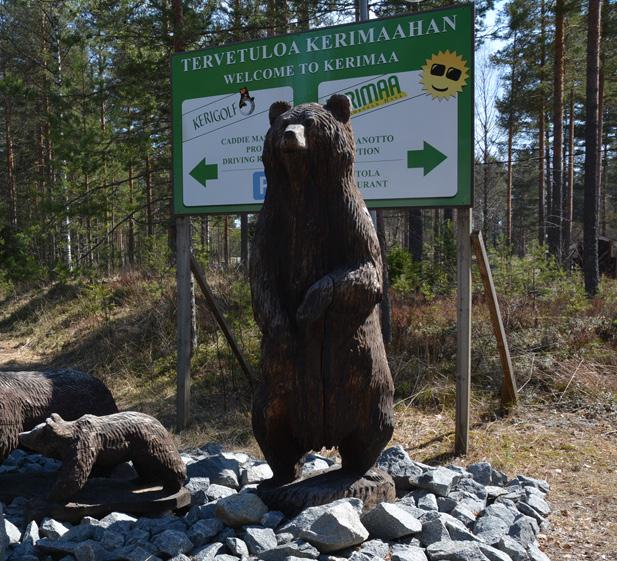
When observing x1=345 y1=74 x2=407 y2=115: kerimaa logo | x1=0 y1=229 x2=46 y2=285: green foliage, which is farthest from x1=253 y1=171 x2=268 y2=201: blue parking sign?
x1=0 y1=229 x2=46 y2=285: green foliage

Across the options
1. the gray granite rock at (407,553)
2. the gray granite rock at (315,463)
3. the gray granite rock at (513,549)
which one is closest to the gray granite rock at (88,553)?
the gray granite rock at (407,553)

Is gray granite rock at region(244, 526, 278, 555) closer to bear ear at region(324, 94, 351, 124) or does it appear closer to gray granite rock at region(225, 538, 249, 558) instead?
gray granite rock at region(225, 538, 249, 558)

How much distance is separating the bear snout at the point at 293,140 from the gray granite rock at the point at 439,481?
220 centimetres

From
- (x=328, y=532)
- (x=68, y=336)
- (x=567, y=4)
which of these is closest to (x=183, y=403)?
(x=328, y=532)

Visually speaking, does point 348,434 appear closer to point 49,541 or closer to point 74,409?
point 49,541

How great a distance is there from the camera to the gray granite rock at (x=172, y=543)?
3.13 meters

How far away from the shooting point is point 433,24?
5.25m

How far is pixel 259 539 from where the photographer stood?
3.12 m

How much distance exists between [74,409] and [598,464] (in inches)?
165

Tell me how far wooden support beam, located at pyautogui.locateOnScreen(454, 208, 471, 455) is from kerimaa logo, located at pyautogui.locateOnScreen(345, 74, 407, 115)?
1141 mm

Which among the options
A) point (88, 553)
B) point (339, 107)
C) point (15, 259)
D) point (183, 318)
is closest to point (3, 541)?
point (88, 553)

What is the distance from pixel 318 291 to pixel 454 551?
1.44 metres

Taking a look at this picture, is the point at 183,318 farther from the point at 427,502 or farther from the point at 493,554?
the point at 493,554

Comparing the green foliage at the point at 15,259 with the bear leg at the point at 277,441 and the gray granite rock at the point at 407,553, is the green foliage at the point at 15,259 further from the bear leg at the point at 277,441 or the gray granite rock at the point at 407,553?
the gray granite rock at the point at 407,553
